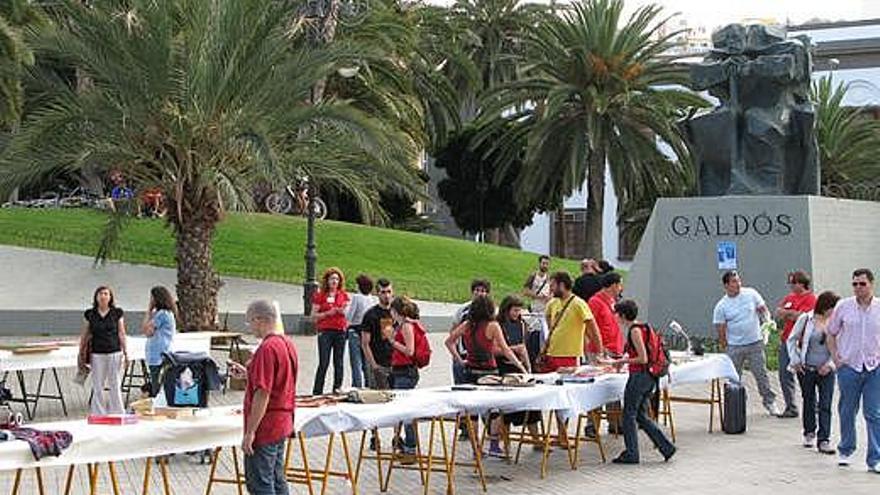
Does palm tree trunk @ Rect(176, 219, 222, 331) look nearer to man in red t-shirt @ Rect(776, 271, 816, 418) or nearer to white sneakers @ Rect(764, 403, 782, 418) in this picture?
white sneakers @ Rect(764, 403, 782, 418)

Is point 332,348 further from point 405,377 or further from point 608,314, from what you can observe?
point 405,377

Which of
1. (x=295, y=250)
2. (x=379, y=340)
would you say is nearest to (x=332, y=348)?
(x=379, y=340)

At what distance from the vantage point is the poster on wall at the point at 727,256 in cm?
2466

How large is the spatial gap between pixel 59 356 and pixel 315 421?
6972 mm

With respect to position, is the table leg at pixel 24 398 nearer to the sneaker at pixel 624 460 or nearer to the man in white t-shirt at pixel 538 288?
the sneaker at pixel 624 460

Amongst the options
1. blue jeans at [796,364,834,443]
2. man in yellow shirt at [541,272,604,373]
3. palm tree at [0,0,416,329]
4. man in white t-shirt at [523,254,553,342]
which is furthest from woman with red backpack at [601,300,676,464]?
palm tree at [0,0,416,329]

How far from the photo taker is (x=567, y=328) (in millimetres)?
14055

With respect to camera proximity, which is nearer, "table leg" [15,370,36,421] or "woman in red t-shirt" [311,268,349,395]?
"table leg" [15,370,36,421]

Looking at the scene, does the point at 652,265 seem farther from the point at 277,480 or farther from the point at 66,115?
the point at 277,480

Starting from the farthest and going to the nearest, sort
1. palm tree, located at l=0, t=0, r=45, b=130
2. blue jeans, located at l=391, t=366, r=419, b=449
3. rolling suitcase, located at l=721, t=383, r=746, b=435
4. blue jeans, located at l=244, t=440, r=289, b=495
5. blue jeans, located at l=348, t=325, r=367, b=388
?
palm tree, located at l=0, t=0, r=45, b=130
blue jeans, located at l=348, t=325, r=367, b=388
rolling suitcase, located at l=721, t=383, r=746, b=435
blue jeans, located at l=391, t=366, r=419, b=449
blue jeans, located at l=244, t=440, r=289, b=495

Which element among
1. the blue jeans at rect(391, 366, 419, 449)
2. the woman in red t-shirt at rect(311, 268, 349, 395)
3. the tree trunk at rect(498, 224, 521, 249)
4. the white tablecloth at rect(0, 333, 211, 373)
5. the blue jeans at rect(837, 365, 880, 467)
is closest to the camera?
the blue jeans at rect(837, 365, 880, 467)

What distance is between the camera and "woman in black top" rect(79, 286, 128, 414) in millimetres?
14594

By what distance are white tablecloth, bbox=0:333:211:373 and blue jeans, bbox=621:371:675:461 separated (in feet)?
14.5

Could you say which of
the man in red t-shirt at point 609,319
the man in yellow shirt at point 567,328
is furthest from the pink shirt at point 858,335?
the man in red t-shirt at point 609,319
